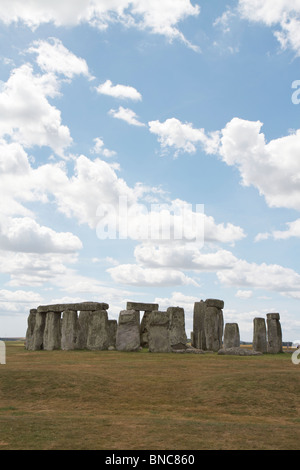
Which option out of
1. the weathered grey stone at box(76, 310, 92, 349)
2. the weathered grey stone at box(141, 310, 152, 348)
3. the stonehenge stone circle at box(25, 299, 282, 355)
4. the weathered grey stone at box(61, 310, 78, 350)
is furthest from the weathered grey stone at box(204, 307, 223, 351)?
the weathered grey stone at box(61, 310, 78, 350)

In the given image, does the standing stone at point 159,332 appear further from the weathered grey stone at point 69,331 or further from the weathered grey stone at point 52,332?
the weathered grey stone at point 52,332

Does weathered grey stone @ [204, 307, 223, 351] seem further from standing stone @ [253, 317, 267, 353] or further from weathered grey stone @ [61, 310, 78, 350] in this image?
weathered grey stone @ [61, 310, 78, 350]

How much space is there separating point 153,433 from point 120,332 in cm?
1657

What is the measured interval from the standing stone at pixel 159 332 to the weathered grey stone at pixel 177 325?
1.62 m

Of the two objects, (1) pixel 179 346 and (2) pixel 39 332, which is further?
(2) pixel 39 332

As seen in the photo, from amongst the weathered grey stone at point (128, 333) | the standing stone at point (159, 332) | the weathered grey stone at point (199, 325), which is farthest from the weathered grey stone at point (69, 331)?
the weathered grey stone at point (199, 325)

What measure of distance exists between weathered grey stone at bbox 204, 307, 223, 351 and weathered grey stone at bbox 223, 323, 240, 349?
942mm

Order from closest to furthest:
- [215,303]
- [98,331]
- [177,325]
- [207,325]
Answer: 1. [98,331]
2. [177,325]
3. [207,325]
4. [215,303]

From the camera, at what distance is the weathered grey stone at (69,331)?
27.4m

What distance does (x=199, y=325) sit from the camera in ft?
95.0

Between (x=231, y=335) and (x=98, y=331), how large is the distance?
7647mm

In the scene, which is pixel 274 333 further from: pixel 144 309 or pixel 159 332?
pixel 144 309

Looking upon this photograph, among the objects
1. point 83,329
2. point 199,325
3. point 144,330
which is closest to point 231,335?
point 199,325

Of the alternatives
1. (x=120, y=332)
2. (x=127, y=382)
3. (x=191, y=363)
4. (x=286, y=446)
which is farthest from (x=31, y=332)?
(x=286, y=446)
